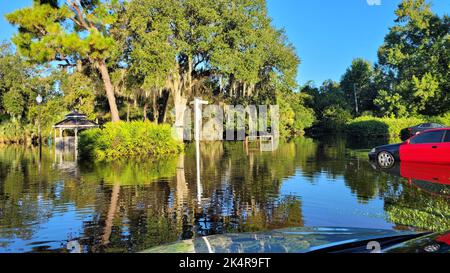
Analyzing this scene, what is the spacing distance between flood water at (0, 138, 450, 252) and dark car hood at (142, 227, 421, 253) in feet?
3.85

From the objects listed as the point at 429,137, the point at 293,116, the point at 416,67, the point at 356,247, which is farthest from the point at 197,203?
the point at 416,67

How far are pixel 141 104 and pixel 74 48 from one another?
2083 centimetres

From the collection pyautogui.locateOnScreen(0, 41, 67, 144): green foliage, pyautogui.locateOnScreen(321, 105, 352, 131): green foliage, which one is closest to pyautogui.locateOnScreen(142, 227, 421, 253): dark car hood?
pyautogui.locateOnScreen(0, 41, 67, 144): green foliage

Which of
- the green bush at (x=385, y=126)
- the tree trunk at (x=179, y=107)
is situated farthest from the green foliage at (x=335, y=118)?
the tree trunk at (x=179, y=107)

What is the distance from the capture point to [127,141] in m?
20.4

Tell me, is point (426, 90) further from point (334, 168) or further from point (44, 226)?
point (44, 226)

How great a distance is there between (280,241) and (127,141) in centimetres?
1827

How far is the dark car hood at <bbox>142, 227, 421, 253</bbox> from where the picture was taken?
8.66 ft

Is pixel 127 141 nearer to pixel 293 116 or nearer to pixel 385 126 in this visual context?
pixel 385 126

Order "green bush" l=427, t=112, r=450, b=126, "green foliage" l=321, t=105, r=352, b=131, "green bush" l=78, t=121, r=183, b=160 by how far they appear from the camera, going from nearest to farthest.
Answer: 1. "green bush" l=78, t=121, r=183, b=160
2. "green bush" l=427, t=112, r=450, b=126
3. "green foliage" l=321, t=105, r=352, b=131

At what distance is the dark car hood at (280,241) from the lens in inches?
104

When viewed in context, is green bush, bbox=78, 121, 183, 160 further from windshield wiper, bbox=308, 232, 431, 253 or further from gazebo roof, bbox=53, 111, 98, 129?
windshield wiper, bbox=308, 232, 431, 253
